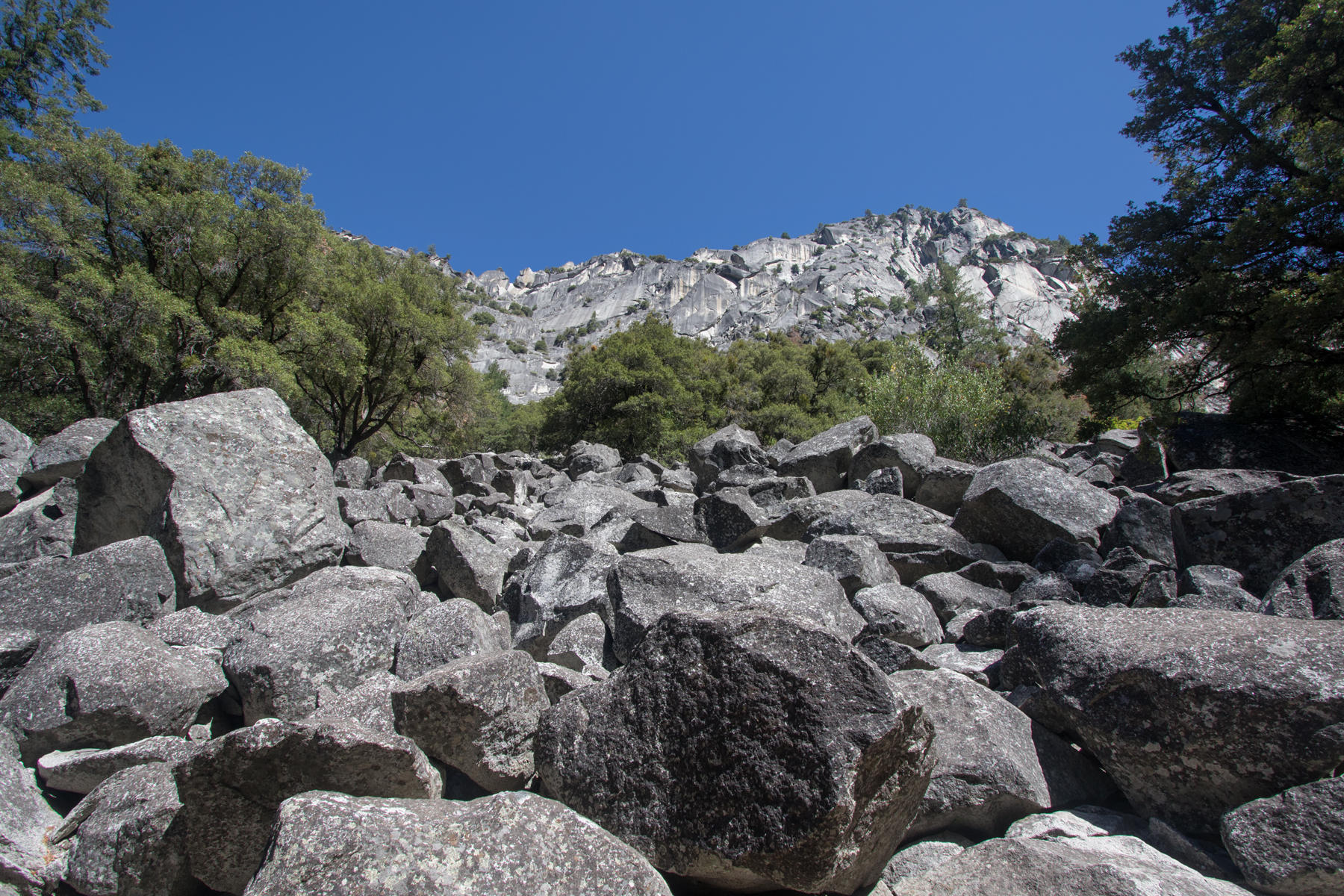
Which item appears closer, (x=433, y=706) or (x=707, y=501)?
Answer: (x=433, y=706)

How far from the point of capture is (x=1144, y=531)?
18.4ft

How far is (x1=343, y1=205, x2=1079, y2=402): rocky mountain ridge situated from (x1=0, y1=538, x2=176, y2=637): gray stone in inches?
2773

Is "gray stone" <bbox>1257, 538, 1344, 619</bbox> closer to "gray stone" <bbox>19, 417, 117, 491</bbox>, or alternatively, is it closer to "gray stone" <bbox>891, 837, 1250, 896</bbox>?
"gray stone" <bbox>891, 837, 1250, 896</bbox>

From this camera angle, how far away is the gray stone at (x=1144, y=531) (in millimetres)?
5500

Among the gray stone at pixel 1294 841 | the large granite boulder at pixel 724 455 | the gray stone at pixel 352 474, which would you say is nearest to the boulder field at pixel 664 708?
the gray stone at pixel 1294 841

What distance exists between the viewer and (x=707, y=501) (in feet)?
22.6

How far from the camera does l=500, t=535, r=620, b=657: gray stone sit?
192 inches

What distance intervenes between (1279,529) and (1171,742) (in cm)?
322

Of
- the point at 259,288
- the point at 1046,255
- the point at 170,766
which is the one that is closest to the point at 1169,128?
the point at 170,766

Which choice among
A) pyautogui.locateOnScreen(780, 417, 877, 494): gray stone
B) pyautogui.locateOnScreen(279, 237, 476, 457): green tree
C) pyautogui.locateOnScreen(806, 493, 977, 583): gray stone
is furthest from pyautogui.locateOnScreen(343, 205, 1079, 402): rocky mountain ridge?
pyautogui.locateOnScreen(806, 493, 977, 583): gray stone

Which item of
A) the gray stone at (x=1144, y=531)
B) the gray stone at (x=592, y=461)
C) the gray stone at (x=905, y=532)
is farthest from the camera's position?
the gray stone at (x=592, y=461)

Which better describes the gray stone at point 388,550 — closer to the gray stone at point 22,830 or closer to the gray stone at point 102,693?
the gray stone at point 102,693

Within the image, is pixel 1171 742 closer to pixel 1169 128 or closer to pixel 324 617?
pixel 324 617

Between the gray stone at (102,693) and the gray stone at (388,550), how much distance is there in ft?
8.20
